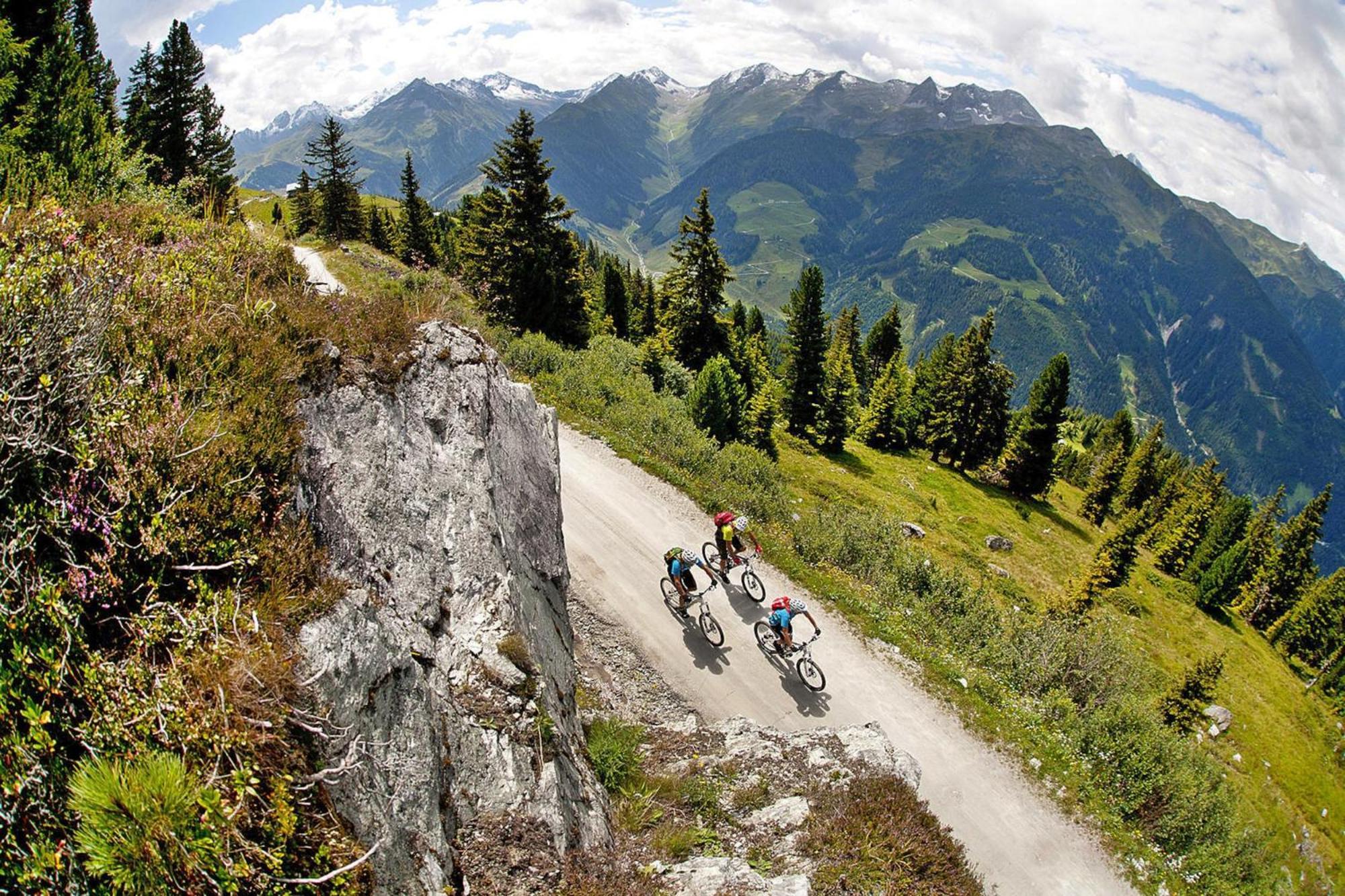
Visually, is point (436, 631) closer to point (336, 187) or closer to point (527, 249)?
point (527, 249)

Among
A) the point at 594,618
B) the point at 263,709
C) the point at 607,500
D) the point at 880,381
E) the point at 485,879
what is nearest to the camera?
the point at 263,709

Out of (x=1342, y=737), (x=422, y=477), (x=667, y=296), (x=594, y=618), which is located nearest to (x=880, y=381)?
(x=667, y=296)

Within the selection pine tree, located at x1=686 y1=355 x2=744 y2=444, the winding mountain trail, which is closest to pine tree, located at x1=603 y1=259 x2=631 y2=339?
pine tree, located at x1=686 y1=355 x2=744 y2=444

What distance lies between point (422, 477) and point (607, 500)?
10979 millimetres

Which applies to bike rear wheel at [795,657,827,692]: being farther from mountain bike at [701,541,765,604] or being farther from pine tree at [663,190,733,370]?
pine tree at [663,190,733,370]

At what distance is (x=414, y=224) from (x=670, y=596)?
2688 inches

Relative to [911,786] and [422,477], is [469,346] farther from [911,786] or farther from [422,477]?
[911,786]

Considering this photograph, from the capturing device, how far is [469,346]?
35.1 ft

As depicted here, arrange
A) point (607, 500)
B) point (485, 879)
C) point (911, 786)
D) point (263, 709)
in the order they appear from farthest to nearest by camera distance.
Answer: point (607, 500) → point (911, 786) → point (485, 879) → point (263, 709)

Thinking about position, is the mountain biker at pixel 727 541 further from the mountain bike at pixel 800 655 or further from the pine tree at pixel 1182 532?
the pine tree at pixel 1182 532

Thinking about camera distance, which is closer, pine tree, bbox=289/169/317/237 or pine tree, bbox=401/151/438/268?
pine tree, bbox=401/151/438/268

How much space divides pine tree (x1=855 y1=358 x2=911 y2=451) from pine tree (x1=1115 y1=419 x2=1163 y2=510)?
38.1 meters

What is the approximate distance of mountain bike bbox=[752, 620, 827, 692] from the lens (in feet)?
46.8

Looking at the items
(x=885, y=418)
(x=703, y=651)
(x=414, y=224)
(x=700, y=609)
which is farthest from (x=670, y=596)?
(x=414, y=224)
